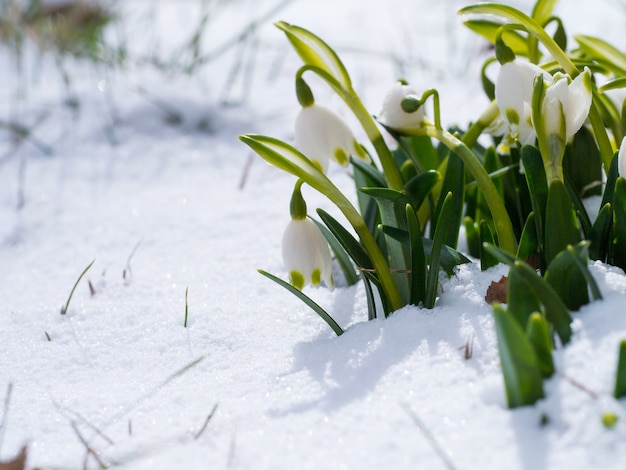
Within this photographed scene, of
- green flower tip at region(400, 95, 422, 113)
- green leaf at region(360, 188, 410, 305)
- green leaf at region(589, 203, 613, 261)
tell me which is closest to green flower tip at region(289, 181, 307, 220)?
green leaf at region(360, 188, 410, 305)

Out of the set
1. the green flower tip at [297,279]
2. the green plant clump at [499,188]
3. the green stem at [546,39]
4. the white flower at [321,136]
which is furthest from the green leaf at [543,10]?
the green flower tip at [297,279]

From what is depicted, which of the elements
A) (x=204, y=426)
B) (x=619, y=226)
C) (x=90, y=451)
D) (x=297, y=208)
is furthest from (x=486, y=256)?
(x=90, y=451)

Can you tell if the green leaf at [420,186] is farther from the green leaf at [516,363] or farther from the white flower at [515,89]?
the green leaf at [516,363]

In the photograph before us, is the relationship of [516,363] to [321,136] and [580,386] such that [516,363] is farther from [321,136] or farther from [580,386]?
[321,136]

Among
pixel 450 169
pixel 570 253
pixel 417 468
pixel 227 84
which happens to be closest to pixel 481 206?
pixel 450 169

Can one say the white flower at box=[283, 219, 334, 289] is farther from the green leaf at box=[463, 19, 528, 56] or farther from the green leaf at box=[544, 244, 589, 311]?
the green leaf at box=[463, 19, 528, 56]
